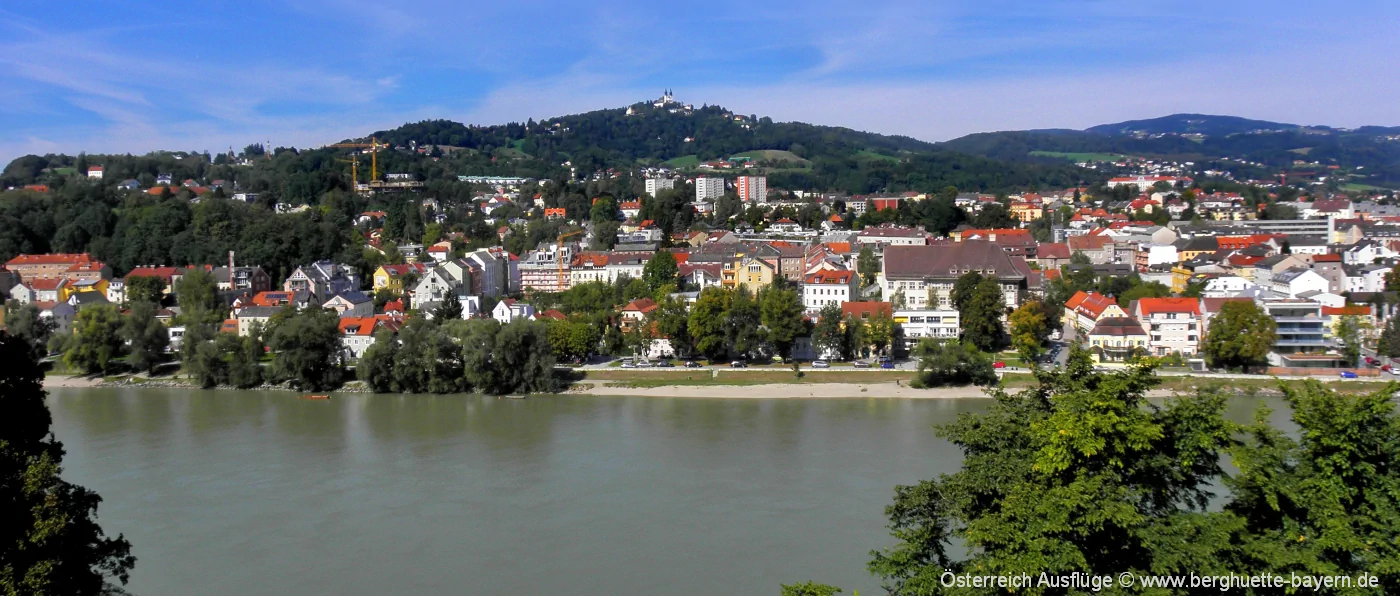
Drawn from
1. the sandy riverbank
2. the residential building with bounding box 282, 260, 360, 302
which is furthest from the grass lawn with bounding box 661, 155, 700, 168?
the sandy riverbank

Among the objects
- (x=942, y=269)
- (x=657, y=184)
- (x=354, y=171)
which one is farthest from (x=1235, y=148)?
(x=942, y=269)

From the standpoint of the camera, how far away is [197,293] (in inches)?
565

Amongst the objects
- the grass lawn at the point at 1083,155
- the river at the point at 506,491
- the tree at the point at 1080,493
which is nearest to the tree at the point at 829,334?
the river at the point at 506,491

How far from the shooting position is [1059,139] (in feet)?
174

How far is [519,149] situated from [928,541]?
4731cm

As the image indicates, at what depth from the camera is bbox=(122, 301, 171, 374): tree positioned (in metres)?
11.6

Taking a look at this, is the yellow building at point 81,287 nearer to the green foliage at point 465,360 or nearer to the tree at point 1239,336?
the green foliage at point 465,360

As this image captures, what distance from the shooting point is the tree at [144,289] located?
14.7 m

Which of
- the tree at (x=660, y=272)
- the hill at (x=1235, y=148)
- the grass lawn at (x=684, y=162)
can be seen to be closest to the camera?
the tree at (x=660, y=272)

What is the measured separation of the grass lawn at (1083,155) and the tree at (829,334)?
3994 centimetres

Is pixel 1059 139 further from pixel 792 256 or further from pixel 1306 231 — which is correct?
pixel 792 256

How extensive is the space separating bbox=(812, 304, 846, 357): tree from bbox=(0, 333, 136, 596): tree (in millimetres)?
7878

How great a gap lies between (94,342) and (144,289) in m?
3.59

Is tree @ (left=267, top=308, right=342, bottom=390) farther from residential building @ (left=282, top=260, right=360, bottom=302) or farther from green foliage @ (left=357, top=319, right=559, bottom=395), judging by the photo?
residential building @ (left=282, top=260, right=360, bottom=302)
